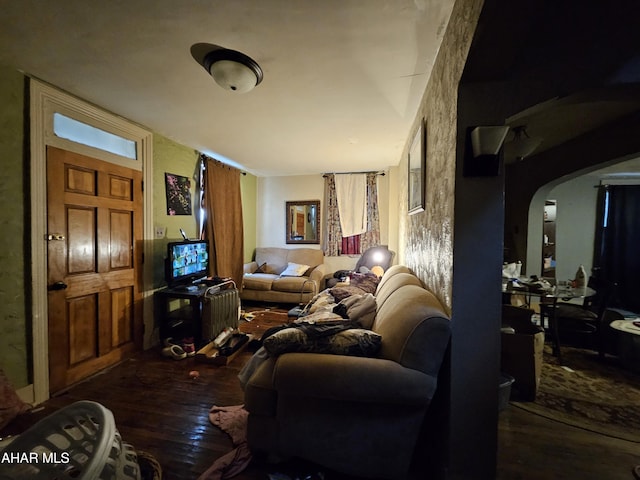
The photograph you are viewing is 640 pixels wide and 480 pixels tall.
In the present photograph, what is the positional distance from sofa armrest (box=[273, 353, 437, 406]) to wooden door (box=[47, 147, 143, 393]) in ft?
6.66

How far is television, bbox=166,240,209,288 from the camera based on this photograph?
2893 millimetres

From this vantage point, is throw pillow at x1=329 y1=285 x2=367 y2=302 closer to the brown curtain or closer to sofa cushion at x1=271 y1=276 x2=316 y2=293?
sofa cushion at x1=271 y1=276 x2=316 y2=293

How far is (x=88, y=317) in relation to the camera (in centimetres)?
232

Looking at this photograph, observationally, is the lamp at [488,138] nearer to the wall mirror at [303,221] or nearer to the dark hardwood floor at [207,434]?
the dark hardwood floor at [207,434]

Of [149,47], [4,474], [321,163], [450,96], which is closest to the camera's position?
[4,474]

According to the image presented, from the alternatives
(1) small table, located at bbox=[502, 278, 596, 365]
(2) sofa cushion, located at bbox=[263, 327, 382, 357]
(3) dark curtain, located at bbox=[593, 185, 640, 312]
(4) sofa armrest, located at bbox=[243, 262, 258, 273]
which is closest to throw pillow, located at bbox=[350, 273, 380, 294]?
(1) small table, located at bbox=[502, 278, 596, 365]

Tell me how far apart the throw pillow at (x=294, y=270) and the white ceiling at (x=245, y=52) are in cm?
258

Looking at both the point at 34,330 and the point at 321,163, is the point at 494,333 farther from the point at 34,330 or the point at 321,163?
the point at 321,163

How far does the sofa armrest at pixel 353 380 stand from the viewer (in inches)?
49.0

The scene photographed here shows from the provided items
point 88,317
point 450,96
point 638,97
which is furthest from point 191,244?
point 638,97

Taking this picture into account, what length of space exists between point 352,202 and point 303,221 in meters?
1.08

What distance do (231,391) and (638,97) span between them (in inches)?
120

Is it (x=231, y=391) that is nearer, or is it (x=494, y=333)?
(x=494, y=333)

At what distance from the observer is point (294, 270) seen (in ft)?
15.7
